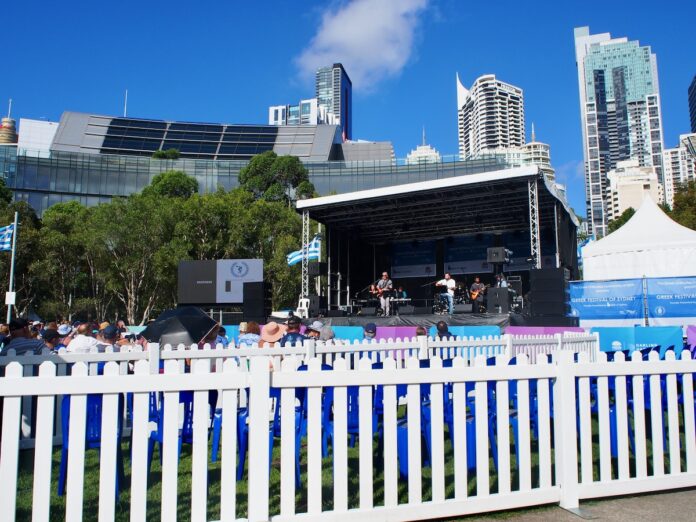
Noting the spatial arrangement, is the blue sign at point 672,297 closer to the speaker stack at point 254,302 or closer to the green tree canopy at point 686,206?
the speaker stack at point 254,302

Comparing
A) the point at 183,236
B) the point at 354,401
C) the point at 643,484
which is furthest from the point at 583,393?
the point at 183,236

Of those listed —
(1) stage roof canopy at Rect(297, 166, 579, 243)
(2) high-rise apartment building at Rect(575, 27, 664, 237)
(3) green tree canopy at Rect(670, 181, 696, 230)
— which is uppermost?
(2) high-rise apartment building at Rect(575, 27, 664, 237)

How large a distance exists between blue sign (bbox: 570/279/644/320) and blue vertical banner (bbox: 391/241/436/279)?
1487 cm

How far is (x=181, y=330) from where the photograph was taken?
27.4ft

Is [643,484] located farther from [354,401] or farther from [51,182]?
[51,182]

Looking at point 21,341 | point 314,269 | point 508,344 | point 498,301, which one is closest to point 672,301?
point 498,301

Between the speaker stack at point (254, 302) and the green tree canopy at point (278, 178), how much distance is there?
92.2 feet

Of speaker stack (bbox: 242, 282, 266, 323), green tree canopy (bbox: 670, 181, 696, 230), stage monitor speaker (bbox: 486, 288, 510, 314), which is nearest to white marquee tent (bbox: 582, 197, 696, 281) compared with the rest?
stage monitor speaker (bbox: 486, 288, 510, 314)

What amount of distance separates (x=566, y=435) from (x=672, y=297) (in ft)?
37.8

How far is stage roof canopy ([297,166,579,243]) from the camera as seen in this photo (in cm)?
1925

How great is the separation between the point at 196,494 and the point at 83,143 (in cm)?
8288

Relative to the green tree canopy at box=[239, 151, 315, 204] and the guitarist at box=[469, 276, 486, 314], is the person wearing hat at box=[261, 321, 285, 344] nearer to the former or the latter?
the guitarist at box=[469, 276, 486, 314]

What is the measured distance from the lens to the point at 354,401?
13.7 feet

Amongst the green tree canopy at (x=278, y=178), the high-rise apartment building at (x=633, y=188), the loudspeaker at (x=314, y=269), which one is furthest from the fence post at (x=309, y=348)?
the high-rise apartment building at (x=633, y=188)
